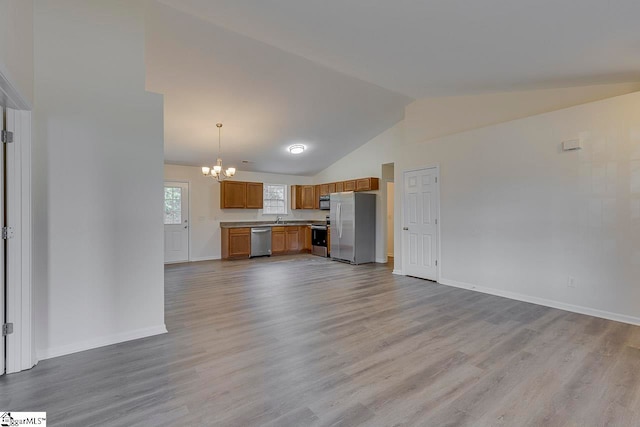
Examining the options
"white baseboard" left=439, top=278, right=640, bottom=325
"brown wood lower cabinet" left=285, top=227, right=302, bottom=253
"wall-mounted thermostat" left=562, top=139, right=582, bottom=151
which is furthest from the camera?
"brown wood lower cabinet" left=285, top=227, right=302, bottom=253

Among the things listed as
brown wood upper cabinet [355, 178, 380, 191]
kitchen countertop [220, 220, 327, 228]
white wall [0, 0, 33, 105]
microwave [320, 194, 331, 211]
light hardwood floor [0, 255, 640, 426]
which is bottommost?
light hardwood floor [0, 255, 640, 426]

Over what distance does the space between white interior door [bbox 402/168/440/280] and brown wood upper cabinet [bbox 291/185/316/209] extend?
3.89 m

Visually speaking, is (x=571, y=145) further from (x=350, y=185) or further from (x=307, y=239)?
(x=307, y=239)

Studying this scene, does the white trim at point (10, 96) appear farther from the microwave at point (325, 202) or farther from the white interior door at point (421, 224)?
the microwave at point (325, 202)

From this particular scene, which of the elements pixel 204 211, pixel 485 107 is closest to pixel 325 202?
pixel 204 211

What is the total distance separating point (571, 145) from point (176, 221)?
7.73 meters

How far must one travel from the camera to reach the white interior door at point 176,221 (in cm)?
720

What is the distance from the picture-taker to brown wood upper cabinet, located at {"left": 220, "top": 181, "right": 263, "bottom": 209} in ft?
25.6

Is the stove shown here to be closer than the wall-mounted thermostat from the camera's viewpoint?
No


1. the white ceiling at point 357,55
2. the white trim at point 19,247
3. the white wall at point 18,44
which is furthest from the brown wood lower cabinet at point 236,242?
the white wall at point 18,44

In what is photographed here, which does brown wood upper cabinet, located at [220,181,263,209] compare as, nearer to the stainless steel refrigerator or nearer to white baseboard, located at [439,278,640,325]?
the stainless steel refrigerator

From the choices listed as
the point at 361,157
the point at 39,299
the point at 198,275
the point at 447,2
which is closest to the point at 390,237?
the point at 361,157

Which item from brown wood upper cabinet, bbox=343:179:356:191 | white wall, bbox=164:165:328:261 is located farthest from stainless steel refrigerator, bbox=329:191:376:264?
white wall, bbox=164:165:328:261

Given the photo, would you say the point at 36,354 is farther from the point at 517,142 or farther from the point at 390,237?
the point at 390,237
